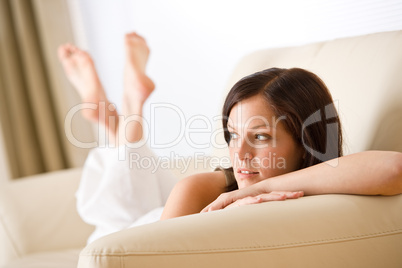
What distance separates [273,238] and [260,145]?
0.35 metres

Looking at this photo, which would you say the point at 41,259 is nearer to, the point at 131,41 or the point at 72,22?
the point at 131,41

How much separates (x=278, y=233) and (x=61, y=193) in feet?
4.55

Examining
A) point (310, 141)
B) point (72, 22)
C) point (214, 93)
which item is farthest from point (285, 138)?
point (72, 22)

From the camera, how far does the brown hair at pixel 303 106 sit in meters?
1.28

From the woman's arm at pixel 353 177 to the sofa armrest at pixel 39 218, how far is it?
1.19m

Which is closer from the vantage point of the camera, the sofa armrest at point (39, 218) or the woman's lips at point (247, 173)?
the woman's lips at point (247, 173)

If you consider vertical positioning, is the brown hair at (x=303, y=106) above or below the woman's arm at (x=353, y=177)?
above

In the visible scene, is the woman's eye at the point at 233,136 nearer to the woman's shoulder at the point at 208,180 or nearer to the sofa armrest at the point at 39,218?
the woman's shoulder at the point at 208,180

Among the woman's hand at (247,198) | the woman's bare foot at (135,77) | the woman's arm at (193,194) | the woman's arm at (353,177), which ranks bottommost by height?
the woman's arm at (193,194)

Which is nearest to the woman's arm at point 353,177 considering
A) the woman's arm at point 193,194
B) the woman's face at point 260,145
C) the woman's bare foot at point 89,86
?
the woman's face at point 260,145

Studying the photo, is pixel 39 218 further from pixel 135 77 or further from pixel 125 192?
pixel 135 77

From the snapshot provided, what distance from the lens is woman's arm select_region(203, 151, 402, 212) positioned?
3.43 ft

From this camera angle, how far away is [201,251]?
906 mm

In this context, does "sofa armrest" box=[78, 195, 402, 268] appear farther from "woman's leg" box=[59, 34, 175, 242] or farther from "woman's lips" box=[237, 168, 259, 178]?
"woman's leg" box=[59, 34, 175, 242]
